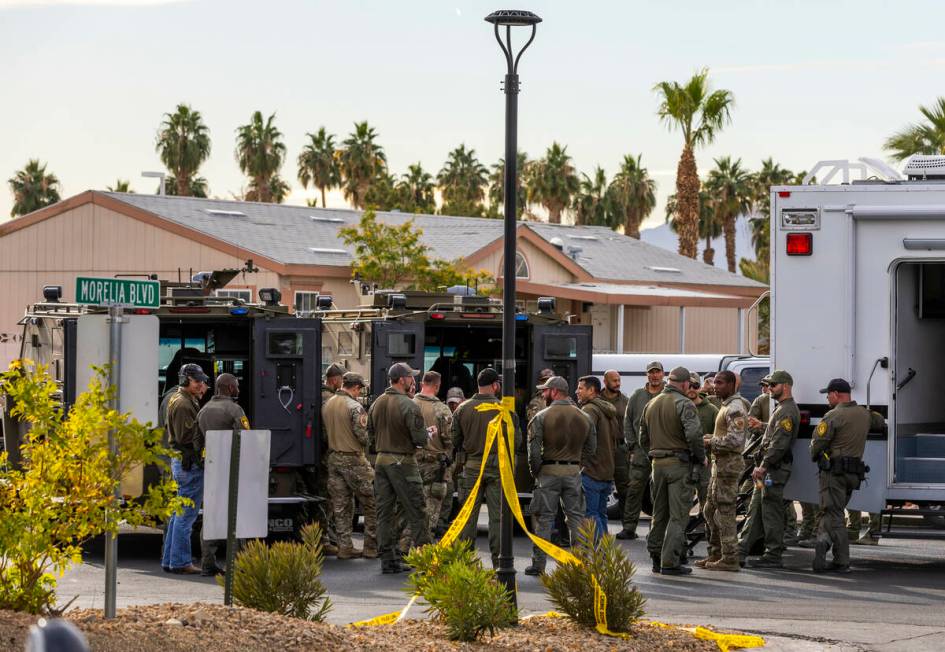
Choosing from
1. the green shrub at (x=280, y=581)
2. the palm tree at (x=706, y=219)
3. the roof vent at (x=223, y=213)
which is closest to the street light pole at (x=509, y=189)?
the green shrub at (x=280, y=581)

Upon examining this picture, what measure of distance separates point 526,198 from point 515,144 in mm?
63453

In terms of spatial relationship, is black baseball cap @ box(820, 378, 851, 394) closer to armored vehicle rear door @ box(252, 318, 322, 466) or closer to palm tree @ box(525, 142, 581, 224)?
armored vehicle rear door @ box(252, 318, 322, 466)

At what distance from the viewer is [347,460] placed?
14.9 m

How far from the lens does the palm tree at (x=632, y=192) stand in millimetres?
75625

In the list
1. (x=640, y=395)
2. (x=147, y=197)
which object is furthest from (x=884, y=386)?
(x=147, y=197)

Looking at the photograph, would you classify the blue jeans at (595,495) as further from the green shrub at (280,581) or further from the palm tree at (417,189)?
the palm tree at (417,189)

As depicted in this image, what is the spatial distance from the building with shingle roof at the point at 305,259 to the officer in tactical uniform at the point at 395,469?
2640 centimetres

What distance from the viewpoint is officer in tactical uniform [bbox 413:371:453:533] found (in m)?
14.6

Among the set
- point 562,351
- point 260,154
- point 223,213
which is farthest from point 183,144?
point 562,351

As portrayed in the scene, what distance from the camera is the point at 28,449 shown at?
8586 millimetres

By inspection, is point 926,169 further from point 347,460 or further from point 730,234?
point 730,234

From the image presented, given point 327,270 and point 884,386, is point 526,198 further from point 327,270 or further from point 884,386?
point 884,386

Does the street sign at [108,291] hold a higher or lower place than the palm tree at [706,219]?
lower

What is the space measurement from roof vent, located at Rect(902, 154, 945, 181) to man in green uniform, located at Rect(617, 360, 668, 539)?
3542mm
